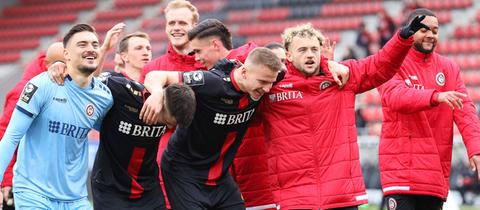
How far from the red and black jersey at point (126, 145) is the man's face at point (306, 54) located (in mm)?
1166

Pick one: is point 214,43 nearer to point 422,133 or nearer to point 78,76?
point 78,76

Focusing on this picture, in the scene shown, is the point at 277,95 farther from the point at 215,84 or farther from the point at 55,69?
the point at 55,69

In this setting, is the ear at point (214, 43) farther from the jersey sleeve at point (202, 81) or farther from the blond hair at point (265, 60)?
the blond hair at point (265, 60)

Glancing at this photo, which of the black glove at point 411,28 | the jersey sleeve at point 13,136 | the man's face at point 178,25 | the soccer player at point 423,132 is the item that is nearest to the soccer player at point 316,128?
the black glove at point 411,28

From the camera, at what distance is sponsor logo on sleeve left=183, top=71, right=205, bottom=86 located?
23.1 feet

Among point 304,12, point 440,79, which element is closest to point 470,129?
point 440,79

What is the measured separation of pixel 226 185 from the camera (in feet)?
24.4

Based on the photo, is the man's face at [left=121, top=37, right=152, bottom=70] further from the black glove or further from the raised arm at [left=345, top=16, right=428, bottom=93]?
the black glove

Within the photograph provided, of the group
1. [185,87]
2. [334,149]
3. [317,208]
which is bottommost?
[317,208]

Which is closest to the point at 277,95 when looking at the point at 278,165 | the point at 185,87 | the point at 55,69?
the point at 278,165

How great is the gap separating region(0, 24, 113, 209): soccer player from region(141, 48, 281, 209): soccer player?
0.49 metres

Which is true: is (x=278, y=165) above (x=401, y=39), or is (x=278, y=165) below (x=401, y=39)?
below

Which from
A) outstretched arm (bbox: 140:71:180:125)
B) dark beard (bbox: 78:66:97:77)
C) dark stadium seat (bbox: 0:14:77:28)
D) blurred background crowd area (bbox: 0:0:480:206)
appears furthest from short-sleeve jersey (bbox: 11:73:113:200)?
dark stadium seat (bbox: 0:14:77:28)

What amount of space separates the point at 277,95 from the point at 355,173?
33.5 inches
